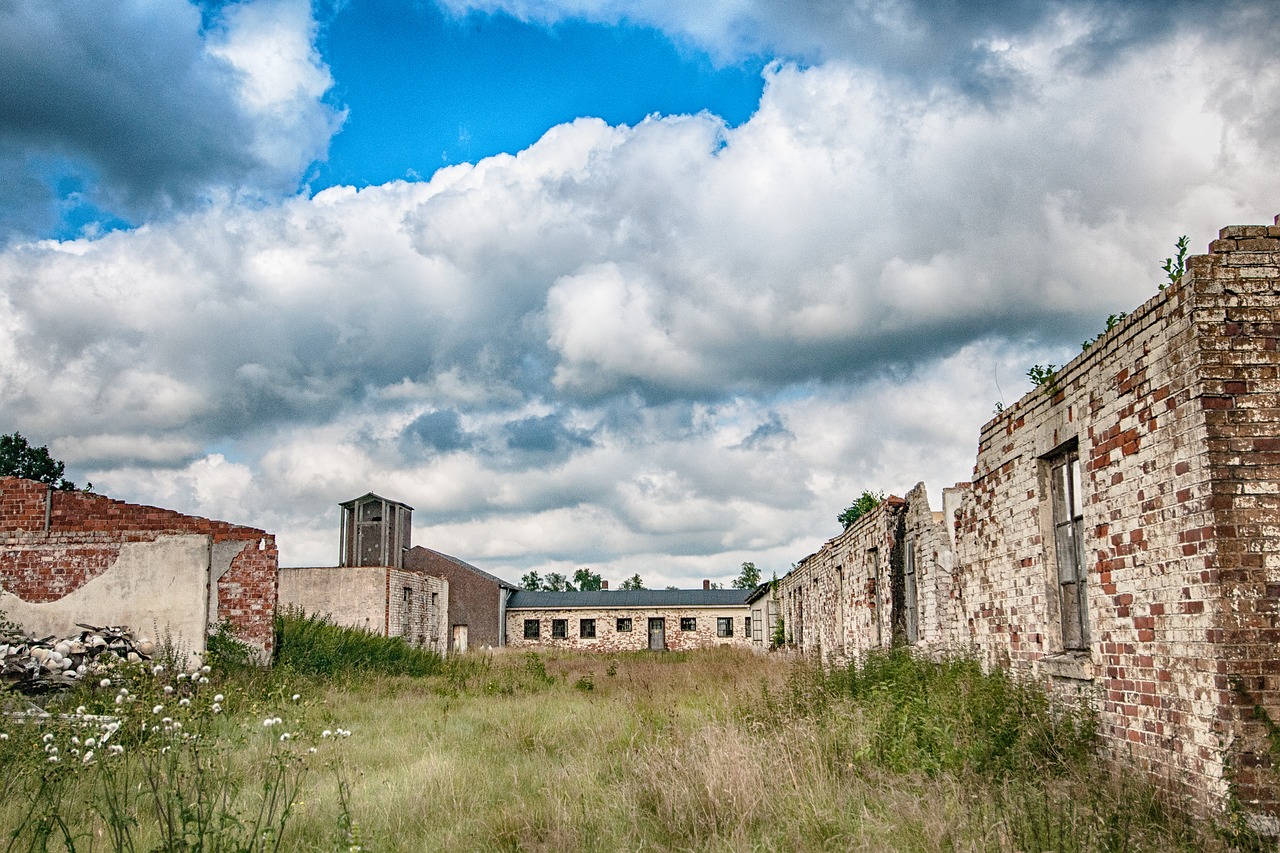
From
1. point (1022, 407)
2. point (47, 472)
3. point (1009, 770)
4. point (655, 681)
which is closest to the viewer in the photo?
point (1009, 770)

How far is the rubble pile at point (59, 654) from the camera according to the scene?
13250 mm

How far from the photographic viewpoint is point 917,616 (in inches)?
539

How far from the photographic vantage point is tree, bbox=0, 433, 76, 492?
44594 millimetres

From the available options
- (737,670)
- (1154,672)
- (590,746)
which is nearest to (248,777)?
(590,746)

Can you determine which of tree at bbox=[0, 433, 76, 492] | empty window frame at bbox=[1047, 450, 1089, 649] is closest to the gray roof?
tree at bbox=[0, 433, 76, 492]

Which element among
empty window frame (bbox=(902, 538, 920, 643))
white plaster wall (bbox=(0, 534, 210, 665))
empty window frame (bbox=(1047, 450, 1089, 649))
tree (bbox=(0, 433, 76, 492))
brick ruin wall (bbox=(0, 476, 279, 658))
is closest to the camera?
empty window frame (bbox=(1047, 450, 1089, 649))

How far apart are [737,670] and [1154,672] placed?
42.4 feet

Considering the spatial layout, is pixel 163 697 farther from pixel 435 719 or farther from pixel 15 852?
pixel 435 719

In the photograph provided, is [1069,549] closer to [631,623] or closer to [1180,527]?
[1180,527]

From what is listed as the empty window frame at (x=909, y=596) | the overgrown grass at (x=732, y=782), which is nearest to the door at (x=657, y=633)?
the empty window frame at (x=909, y=596)

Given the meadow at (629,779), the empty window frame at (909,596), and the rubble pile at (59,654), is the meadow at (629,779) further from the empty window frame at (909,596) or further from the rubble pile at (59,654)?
the rubble pile at (59,654)

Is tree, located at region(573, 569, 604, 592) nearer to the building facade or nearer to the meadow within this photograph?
the building facade

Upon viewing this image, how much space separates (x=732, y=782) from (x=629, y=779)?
1018 millimetres

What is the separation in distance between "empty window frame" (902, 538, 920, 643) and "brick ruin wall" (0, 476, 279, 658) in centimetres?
1154
